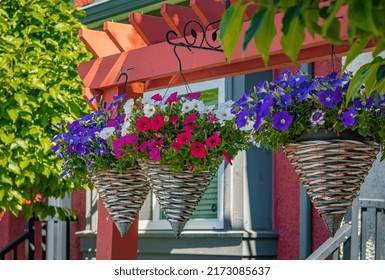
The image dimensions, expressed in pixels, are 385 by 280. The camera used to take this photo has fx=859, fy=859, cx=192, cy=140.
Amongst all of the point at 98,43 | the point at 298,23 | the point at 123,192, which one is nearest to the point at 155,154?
the point at 123,192

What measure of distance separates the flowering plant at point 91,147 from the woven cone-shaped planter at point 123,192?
5cm

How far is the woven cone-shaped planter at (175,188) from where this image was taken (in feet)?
12.8

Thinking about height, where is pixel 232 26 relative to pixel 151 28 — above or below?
below

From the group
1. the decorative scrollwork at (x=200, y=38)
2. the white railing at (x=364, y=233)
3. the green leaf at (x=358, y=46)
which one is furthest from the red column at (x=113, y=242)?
the green leaf at (x=358, y=46)

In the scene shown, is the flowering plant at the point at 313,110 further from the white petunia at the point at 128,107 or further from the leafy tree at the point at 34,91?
the leafy tree at the point at 34,91

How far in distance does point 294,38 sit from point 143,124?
2.26 m

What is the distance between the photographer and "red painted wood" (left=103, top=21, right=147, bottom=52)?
4.76 m

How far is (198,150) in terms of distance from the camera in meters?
3.81

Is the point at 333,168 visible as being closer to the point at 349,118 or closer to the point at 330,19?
the point at 349,118

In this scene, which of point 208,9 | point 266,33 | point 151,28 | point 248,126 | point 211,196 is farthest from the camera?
point 211,196

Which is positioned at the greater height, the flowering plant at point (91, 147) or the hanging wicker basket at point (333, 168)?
the flowering plant at point (91, 147)

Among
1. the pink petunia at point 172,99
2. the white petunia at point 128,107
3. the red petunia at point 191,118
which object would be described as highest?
the pink petunia at point 172,99

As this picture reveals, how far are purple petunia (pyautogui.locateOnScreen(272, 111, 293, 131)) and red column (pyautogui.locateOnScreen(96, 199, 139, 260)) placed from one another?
165 centimetres

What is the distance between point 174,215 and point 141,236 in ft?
15.0
